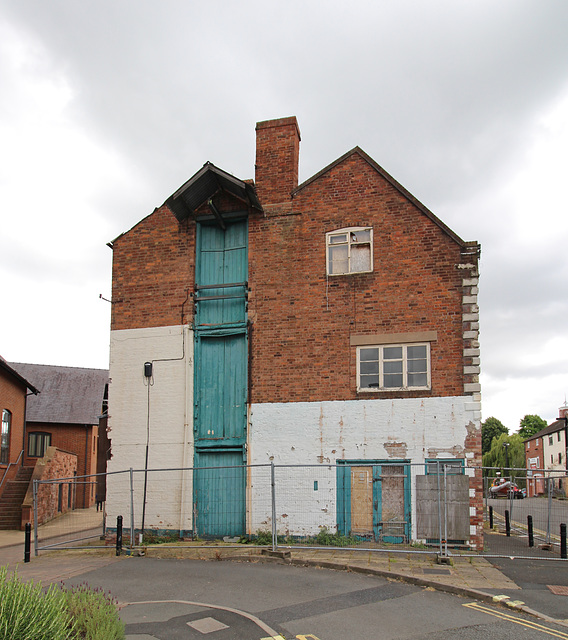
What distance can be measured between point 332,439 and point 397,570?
433cm

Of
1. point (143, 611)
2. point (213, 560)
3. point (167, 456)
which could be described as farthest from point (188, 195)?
point (143, 611)

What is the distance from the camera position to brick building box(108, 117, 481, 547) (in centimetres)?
1454

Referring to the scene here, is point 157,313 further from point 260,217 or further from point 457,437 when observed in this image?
point 457,437

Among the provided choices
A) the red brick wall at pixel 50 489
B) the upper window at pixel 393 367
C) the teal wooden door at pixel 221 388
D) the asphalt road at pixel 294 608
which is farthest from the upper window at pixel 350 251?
the red brick wall at pixel 50 489

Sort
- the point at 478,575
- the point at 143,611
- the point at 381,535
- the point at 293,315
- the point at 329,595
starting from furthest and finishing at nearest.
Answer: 1. the point at 293,315
2. the point at 381,535
3. the point at 478,575
4. the point at 329,595
5. the point at 143,611

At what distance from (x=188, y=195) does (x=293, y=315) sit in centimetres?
426

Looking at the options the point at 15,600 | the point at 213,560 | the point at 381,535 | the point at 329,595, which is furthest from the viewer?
the point at 381,535

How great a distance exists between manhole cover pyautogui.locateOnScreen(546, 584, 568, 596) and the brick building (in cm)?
320

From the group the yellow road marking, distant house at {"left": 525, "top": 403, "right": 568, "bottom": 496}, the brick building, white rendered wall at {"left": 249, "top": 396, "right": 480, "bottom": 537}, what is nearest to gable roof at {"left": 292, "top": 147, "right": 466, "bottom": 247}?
the brick building

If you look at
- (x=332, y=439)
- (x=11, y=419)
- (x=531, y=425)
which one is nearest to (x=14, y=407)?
(x=11, y=419)

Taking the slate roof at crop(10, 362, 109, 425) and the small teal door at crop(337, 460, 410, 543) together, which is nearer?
the small teal door at crop(337, 460, 410, 543)

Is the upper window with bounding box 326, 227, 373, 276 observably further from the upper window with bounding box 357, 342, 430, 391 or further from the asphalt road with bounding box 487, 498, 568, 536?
the asphalt road with bounding box 487, 498, 568, 536

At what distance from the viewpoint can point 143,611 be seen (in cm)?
884

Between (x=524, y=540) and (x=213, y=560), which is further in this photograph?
(x=524, y=540)
